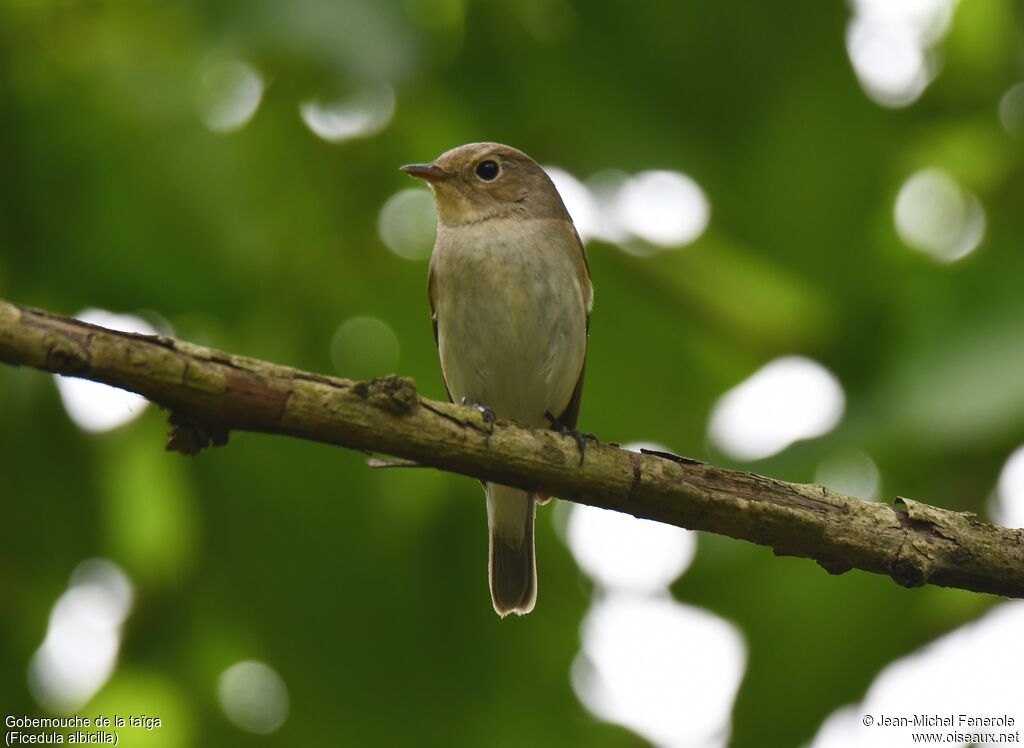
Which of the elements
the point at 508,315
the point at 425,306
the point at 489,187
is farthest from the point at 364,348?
the point at 489,187

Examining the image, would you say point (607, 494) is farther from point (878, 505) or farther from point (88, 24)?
point (88, 24)

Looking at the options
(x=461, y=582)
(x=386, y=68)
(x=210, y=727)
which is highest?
(x=386, y=68)

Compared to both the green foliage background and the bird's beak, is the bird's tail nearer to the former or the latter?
the green foliage background

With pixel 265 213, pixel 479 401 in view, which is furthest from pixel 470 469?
pixel 479 401

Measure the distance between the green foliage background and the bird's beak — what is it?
0.27ft

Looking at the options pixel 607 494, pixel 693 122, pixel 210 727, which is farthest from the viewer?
pixel 210 727

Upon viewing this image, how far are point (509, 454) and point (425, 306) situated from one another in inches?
90.2

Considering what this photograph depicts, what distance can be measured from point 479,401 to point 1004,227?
2.83 m

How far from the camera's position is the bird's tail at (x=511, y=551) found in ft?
19.7

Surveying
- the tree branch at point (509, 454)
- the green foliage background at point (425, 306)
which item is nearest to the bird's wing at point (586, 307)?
the green foliage background at point (425, 306)

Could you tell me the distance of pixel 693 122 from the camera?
495 centimetres

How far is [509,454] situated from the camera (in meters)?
3.66

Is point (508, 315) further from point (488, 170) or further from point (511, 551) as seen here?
point (511, 551)

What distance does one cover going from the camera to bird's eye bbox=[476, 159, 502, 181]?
6.90m
